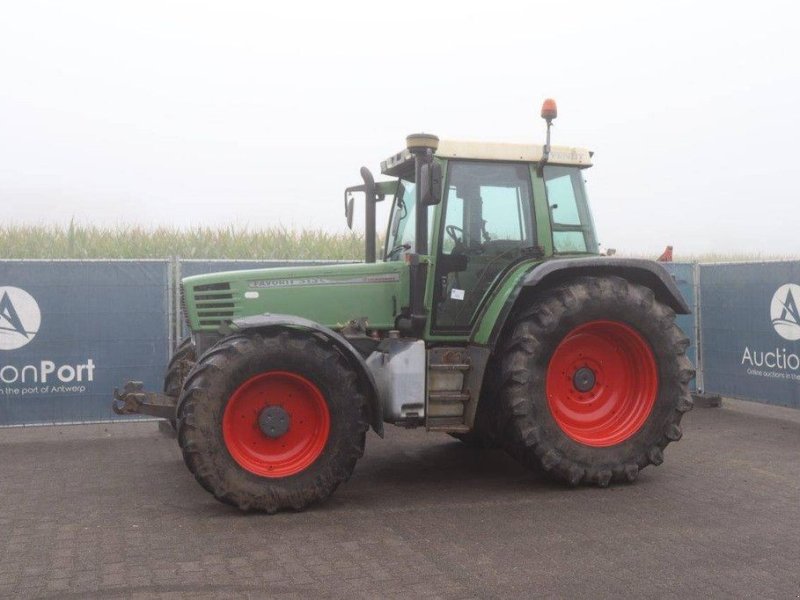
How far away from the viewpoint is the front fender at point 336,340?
574cm

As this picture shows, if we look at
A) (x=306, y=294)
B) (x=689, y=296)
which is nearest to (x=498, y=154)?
(x=306, y=294)

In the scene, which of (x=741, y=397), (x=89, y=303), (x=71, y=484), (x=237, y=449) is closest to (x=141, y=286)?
(x=89, y=303)

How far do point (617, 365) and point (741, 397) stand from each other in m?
4.09

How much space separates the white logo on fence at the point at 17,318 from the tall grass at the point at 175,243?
7.73 m

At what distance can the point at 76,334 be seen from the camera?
8859 mm

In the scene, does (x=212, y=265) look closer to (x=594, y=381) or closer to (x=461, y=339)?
(x=461, y=339)

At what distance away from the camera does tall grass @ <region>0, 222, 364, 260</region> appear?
54.1 feet

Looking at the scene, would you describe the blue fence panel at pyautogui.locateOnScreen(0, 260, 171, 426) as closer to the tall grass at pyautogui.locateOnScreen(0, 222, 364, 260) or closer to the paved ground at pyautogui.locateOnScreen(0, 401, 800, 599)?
the paved ground at pyautogui.locateOnScreen(0, 401, 800, 599)

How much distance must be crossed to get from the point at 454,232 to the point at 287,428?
1977mm

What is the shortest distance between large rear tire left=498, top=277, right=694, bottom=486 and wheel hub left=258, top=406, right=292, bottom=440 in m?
1.62

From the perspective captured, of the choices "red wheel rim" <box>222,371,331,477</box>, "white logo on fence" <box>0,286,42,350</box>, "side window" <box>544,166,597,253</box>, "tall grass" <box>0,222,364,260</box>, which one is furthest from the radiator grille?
"tall grass" <box>0,222,364,260</box>

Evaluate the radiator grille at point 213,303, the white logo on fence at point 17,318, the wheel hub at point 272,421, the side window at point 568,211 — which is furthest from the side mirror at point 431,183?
the white logo on fence at point 17,318

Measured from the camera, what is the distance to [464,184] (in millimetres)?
6609

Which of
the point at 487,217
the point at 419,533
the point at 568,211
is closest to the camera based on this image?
the point at 419,533
